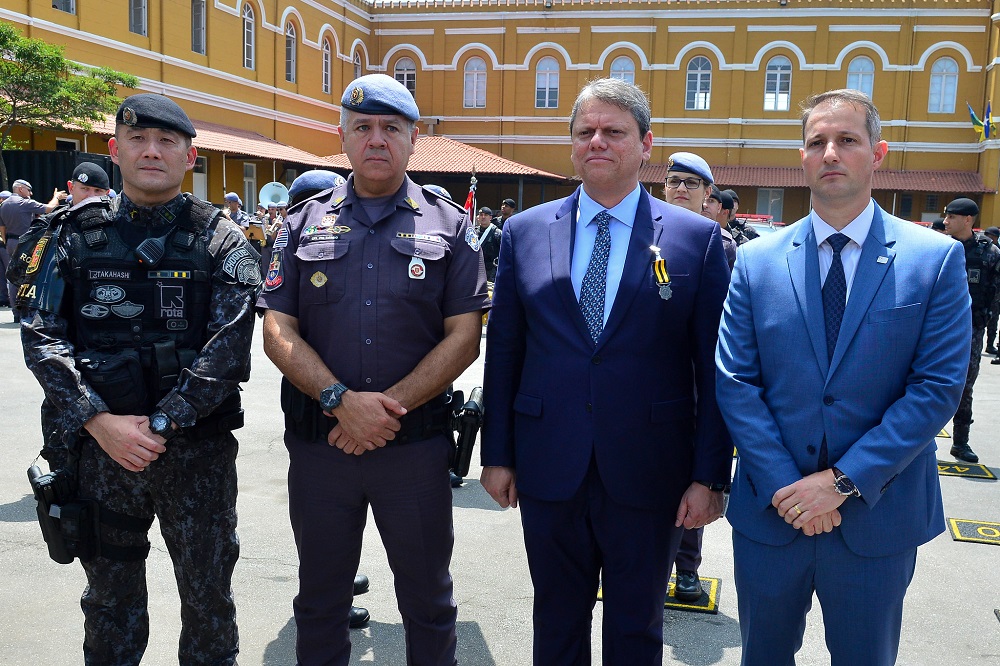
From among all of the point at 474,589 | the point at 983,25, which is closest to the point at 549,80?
the point at 983,25

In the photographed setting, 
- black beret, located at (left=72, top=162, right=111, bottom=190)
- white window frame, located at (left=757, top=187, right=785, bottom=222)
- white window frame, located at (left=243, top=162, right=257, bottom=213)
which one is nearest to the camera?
black beret, located at (left=72, top=162, right=111, bottom=190)

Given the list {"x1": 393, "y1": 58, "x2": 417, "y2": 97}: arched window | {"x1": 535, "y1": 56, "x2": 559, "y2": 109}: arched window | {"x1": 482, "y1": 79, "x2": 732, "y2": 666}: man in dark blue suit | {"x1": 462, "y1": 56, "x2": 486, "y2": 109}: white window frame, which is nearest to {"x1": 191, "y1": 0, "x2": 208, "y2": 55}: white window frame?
{"x1": 393, "y1": 58, "x2": 417, "y2": 97}: arched window

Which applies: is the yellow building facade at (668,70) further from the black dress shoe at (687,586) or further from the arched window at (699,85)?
the black dress shoe at (687,586)

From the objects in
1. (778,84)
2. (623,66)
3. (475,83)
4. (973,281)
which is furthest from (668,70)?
(973,281)

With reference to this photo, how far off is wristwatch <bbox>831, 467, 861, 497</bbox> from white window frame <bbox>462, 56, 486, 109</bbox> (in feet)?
119

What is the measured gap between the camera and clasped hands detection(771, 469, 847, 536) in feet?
7.76

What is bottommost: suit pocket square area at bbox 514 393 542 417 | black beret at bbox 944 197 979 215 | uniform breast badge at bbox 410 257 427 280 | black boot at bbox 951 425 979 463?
black boot at bbox 951 425 979 463

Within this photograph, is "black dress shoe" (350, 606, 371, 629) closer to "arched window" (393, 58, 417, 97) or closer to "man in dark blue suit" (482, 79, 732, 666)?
"man in dark blue suit" (482, 79, 732, 666)

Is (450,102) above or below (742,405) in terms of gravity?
above

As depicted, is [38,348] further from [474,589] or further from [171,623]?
[474,589]

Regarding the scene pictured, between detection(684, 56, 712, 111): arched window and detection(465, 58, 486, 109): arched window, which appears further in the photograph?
detection(465, 58, 486, 109): arched window

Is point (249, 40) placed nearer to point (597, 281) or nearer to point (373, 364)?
point (373, 364)

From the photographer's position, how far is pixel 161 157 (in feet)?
9.61

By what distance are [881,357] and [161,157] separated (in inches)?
97.4
